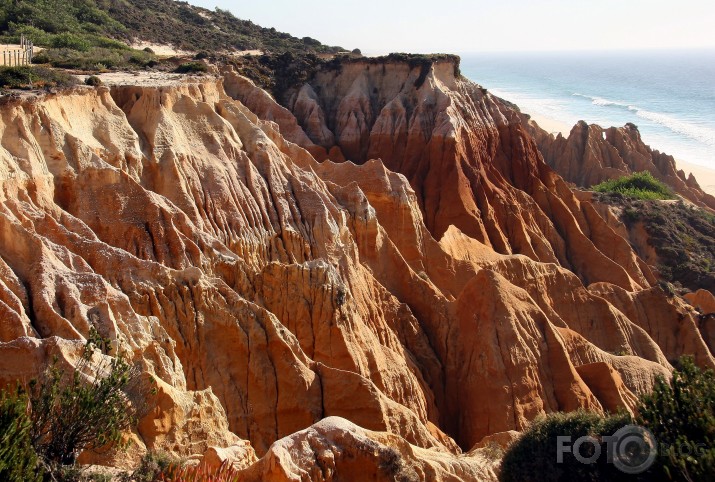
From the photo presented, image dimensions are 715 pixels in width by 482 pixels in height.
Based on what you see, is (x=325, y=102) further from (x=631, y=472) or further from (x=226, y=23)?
(x=631, y=472)

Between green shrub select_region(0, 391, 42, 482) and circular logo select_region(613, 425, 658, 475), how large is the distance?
376 inches

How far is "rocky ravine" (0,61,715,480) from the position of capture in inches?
574

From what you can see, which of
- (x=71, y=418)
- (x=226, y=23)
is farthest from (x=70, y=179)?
(x=226, y=23)

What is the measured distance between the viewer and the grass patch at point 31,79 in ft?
77.0

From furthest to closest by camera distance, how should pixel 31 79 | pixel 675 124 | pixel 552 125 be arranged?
1. pixel 675 124
2. pixel 552 125
3. pixel 31 79

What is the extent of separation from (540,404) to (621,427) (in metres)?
7.83

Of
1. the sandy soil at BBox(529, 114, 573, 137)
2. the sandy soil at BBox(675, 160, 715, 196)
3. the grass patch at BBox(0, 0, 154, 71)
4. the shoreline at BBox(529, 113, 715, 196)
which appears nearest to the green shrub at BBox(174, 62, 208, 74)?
the grass patch at BBox(0, 0, 154, 71)

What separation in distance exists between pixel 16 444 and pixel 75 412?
64.2 inches

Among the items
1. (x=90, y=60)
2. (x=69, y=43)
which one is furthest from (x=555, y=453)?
(x=69, y=43)

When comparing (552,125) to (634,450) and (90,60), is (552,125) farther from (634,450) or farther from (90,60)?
(634,450)

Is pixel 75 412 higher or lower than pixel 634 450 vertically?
higher

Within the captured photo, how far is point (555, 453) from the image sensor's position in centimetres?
1526

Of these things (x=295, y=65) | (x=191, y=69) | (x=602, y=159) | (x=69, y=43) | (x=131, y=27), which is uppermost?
(x=131, y=27)

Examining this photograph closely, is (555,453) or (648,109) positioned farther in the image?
(648,109)
